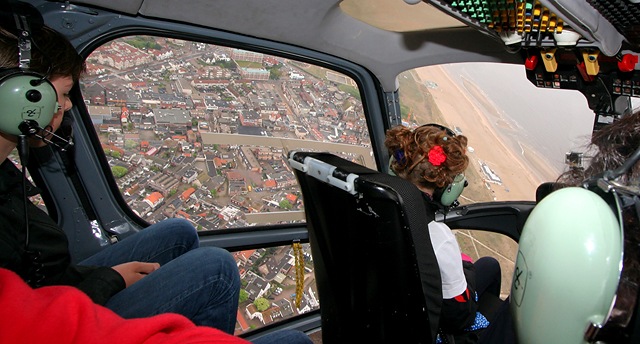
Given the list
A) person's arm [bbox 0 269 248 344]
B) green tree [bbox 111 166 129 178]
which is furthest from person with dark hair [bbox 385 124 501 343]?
green tree [bbox 111 166 129 178]

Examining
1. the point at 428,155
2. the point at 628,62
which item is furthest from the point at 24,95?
the point at 628,62

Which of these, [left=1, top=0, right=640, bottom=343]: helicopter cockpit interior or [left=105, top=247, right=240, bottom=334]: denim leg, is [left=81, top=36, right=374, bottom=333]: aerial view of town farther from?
[left=105, top=247, right=240, bottom=334]: denim leg

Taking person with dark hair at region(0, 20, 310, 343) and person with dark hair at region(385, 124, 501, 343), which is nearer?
person with dark hair at region(0, 20, 310, 343)

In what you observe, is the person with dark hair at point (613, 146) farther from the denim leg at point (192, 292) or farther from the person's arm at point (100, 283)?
the person's arm at point (100, 283)

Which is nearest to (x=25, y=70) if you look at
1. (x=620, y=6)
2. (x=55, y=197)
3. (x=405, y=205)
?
(x=55, y=197)

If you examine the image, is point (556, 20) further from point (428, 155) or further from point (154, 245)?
point (154, 245)

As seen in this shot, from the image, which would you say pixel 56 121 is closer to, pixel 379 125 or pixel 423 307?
pixel 423 307
